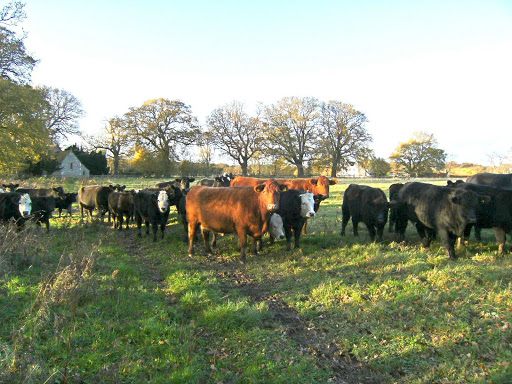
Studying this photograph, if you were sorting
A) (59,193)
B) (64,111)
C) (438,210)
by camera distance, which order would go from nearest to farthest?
(438,210)
(59,193)
(64,111)

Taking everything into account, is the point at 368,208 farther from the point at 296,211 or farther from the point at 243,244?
the point at 243,244

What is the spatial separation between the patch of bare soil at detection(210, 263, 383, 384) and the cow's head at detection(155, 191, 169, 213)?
205 inches

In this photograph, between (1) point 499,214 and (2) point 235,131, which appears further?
(2) point 235,131

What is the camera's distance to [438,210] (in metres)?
8.19

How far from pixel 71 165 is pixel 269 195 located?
5441 cm

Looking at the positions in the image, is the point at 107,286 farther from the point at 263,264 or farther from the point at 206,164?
the point at 206,164

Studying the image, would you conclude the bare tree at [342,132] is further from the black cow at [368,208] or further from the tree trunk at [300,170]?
the black cow at [368,208]

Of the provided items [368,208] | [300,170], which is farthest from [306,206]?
[300,170]

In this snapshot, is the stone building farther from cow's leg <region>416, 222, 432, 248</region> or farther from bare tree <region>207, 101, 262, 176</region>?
cow's leg <region>416, 222, 432, 248</region>

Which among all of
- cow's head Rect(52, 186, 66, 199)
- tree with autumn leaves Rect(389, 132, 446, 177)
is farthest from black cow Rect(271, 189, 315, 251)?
tree with autumn leaves Rect(389, 132, 446, 177)

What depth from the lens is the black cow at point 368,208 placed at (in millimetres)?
9289

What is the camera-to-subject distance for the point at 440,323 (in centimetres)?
495

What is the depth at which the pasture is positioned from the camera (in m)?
3.99

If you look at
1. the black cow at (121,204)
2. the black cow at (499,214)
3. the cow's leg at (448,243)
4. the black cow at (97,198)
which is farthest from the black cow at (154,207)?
the black cow at (499,214)
